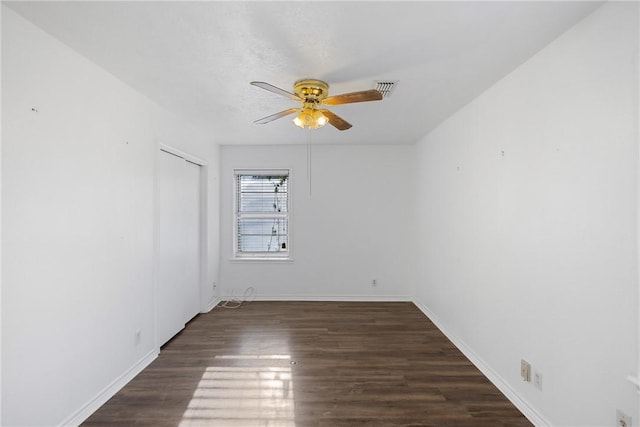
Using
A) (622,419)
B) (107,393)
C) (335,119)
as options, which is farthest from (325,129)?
(622,419)

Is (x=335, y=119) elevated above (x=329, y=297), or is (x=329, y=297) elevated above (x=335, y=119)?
(x=335, y=119)

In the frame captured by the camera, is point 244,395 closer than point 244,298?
Yes

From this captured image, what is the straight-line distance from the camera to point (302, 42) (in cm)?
181

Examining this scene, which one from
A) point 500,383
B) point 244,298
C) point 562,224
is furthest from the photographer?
point 244,298

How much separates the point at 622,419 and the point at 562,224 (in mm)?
958

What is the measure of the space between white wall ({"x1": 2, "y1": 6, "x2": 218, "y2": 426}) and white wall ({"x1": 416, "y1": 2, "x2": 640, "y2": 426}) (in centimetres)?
295

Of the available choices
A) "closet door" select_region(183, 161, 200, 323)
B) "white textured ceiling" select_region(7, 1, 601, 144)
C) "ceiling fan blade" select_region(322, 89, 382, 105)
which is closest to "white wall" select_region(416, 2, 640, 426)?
"white textured ceiling" select_region(7, 1, 601, 144)

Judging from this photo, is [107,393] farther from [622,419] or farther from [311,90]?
[622,419]

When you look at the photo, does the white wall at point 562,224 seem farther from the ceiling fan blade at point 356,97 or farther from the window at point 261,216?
the window at point 261,216

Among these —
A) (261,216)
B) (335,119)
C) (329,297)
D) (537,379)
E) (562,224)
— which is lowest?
(329,297)

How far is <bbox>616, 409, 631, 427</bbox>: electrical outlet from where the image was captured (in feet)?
4.61

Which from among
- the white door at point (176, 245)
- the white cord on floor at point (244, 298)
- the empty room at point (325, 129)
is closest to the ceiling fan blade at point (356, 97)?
the empty room at point (325, 129)

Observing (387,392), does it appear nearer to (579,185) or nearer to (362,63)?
(579,185)

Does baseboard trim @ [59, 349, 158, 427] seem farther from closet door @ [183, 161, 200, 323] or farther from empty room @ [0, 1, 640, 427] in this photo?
closet door @ [183, 161, 200, 323]
